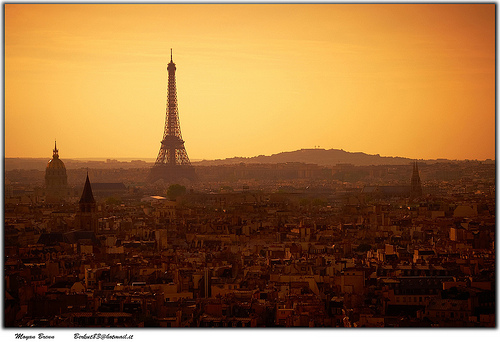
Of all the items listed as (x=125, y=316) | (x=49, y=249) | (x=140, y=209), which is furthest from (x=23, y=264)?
(x=140, y=209)

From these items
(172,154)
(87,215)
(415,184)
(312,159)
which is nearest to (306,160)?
(312,159)

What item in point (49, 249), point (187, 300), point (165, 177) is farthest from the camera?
point (165, 177)

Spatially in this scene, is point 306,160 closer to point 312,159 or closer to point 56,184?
point 312,159

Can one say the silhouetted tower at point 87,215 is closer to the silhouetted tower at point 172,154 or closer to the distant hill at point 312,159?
the silhouetted tower at point 172,154

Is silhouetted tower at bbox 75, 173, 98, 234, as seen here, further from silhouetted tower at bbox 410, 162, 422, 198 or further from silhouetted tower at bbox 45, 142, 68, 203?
silhouetted tower at bbox 410, 162, 422, 198

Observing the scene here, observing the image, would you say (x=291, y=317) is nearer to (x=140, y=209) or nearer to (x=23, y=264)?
(x=23, y=264)

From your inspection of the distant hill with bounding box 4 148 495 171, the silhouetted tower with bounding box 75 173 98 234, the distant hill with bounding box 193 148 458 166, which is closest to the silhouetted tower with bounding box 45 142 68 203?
the distant hill with bounding box 4 148 495 171

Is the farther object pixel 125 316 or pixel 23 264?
pixel 23 264

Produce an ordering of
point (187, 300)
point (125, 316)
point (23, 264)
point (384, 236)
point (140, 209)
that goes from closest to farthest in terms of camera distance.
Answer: point (125, 316)
point (187, 300)
point (23, 264)
point (384, 236)
point (140, 209)
